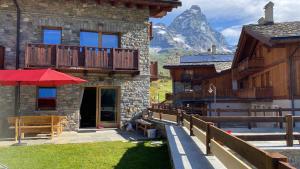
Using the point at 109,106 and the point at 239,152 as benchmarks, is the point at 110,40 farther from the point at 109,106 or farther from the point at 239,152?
the point at 239,152

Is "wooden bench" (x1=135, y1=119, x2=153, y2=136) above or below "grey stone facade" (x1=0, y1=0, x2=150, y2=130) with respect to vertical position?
below

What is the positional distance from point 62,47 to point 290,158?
10964 millimetres

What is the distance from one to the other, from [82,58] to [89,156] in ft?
24.4

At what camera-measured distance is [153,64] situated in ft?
62.8

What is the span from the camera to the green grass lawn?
7.86m

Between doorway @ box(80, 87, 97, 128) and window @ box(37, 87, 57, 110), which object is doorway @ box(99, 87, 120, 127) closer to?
doorway @ box(80, 87, 97, 128)

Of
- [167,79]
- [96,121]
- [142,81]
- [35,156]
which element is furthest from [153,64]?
[167,79]

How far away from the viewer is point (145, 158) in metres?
8.73

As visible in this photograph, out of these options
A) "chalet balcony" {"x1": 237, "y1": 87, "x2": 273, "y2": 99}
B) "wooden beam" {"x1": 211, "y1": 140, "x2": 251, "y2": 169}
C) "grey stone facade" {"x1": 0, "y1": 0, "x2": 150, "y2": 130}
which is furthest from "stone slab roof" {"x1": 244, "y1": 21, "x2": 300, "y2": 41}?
"wooden beam" {"x1": 211, "y1": 140, "x2": 251, "y2": 169}

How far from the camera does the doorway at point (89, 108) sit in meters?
16.2

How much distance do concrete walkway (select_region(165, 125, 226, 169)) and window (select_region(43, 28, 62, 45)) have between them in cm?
955

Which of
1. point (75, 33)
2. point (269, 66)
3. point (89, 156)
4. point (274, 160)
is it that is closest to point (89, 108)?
point (75, 33)

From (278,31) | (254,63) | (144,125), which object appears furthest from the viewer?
(254,63)

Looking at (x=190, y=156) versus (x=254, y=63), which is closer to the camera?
(x=190, y=156)
